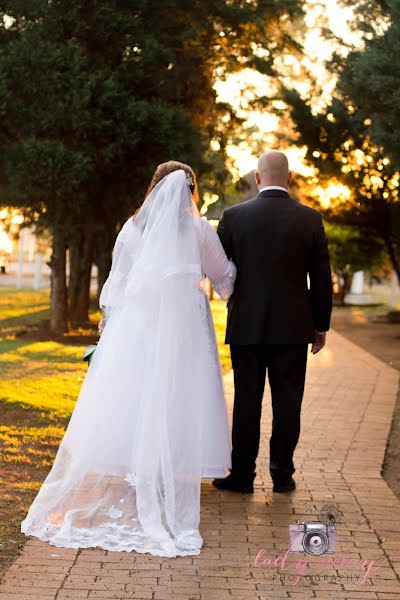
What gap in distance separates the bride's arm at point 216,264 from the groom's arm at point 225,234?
0.40 feet

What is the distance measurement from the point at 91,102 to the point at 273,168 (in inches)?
452

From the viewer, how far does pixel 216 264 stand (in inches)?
251

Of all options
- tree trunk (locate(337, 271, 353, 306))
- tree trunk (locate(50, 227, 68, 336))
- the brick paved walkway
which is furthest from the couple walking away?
tree trunk (locate(337, 271, 353, 306))

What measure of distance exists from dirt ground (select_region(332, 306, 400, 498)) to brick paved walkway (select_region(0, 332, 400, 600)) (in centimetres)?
17

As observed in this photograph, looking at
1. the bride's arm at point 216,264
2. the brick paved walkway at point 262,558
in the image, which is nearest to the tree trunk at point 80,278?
the brick paved walkway at point 262,558

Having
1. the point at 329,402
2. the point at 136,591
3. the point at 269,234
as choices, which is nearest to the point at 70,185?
the point at 329,402

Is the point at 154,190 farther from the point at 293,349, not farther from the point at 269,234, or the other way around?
the point at 293,349

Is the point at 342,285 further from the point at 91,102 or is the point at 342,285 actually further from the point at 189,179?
the point at 189,179

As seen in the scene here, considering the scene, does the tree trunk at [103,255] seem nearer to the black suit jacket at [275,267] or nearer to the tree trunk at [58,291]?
the tree trunk at [58,291]

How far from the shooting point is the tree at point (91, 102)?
56.4 ft

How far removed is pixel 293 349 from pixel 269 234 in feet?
2.48

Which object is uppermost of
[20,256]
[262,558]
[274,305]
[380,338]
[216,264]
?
[216,264]

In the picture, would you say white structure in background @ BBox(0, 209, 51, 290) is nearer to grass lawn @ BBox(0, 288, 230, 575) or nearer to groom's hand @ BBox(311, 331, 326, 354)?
grass lawn @ BBox(0, 288, 230, 575)

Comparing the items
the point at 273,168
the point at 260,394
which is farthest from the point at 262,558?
the point at 273,168
